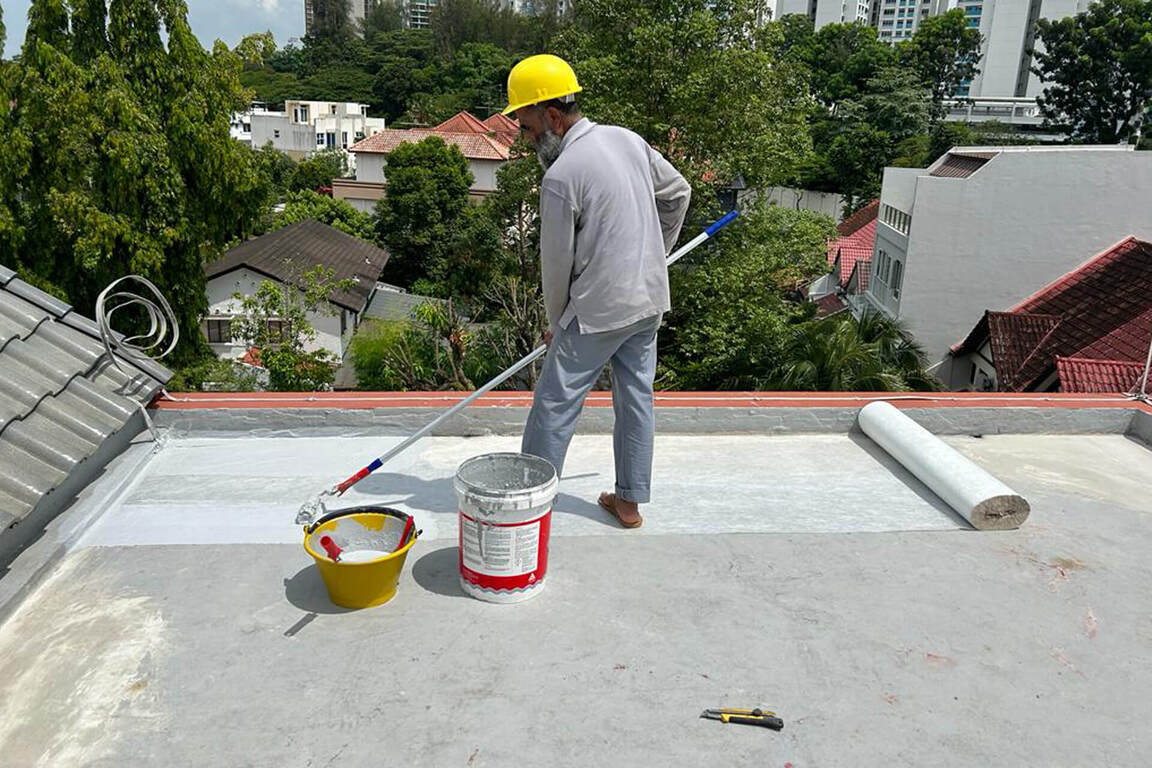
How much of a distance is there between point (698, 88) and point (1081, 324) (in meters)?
7.82

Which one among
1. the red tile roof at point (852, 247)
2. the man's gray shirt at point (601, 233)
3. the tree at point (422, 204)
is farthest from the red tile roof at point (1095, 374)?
the tree at point (422, 204)

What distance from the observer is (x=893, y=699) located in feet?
7.29

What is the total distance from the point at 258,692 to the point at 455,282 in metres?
31.9

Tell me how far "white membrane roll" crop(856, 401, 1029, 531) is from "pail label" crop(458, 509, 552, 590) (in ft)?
5.48

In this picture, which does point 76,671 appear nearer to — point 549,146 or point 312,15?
point 549,146

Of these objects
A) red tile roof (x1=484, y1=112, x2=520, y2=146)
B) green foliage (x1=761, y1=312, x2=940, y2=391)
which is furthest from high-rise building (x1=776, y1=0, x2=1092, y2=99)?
green foliage (x1=761, y1=312, x2=940, y2=391)

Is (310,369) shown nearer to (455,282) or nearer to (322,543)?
(322,543)

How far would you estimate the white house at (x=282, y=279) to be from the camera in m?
25.5

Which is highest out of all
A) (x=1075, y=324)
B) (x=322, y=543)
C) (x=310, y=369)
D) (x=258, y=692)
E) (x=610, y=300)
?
(x=610, y=300)

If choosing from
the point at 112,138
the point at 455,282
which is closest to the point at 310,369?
the point at 112,138

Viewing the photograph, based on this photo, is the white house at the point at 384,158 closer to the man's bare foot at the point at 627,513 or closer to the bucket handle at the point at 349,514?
the man's bare foot at the point at 627,513

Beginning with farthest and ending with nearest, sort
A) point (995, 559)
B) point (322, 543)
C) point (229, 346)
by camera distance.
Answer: point (229, 346) → point (995, 559) → point (322, 543)

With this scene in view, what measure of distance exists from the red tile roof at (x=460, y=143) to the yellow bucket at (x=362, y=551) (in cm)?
4347

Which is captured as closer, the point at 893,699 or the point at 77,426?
the point at 893,699
